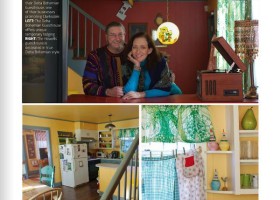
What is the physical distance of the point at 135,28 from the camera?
91 centimetres

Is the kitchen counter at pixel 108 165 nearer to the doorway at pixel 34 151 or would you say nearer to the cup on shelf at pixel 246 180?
A: the doorway at pixel 34 151

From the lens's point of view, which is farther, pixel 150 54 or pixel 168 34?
pixel 168 34

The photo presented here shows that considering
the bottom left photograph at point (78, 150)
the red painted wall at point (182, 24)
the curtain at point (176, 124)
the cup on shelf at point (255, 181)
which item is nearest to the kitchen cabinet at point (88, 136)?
the bottom left photograph at point (78, 150)

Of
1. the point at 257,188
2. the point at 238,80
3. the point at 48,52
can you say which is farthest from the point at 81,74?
the point at 257,188

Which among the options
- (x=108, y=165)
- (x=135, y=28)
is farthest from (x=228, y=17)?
(x=108, y=165)

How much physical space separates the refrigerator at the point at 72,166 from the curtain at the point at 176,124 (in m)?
0.14

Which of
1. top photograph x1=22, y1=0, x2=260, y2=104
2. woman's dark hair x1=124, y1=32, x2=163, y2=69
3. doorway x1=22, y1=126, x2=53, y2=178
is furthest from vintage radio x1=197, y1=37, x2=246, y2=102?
doorway x1=22, y1=126, x2=53, y2=178

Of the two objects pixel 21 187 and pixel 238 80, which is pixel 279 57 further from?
pixel 21 187

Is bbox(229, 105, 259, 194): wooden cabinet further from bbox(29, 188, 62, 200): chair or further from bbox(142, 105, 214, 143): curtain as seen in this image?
bbox(29, 188, 62, 200): chair

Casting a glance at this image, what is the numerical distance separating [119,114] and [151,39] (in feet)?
0.59

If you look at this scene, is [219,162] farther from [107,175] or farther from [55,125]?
[55,125]

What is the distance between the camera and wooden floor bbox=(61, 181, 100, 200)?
2.70 ft

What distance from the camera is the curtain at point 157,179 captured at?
856 millimetres

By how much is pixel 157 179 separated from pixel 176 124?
4.9 inches
